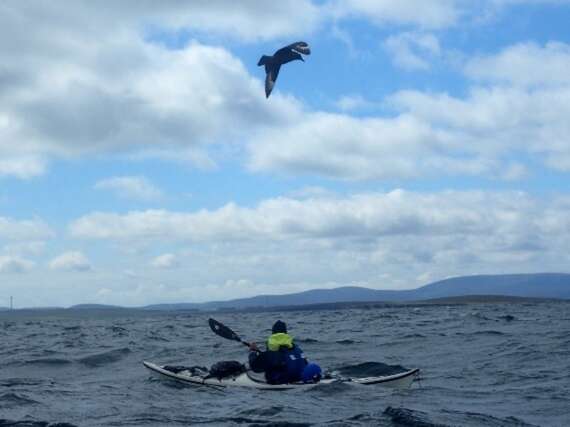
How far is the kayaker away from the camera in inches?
656

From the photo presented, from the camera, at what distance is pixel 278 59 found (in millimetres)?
14312

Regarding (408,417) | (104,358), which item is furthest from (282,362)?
(104,358)

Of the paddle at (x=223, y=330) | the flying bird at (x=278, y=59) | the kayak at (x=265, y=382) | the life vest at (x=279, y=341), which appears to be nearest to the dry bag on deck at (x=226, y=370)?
the kayak at (x=265, y=382)

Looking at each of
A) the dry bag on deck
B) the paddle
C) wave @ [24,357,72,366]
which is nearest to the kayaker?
the dry bag on deck

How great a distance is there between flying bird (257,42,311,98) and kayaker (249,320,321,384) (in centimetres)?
508

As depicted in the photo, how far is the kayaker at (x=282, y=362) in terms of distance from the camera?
1666 centimetres

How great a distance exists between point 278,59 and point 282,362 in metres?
6.19

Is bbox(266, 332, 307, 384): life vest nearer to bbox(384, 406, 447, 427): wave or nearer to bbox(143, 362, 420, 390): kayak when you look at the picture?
bbox(143, 362, 420, 390): kayak

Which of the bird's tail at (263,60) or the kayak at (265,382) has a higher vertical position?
the bird's tail at (263,60)

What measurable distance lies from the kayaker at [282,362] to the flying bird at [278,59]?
508cm

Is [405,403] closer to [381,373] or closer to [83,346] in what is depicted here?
[381,373]

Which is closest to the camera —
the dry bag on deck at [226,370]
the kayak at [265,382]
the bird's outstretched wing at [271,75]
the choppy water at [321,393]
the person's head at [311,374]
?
the choppy water at [321,393]

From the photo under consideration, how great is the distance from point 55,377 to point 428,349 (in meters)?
12.6

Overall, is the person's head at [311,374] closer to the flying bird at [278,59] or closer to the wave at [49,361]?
the flying bird at [278,59]
